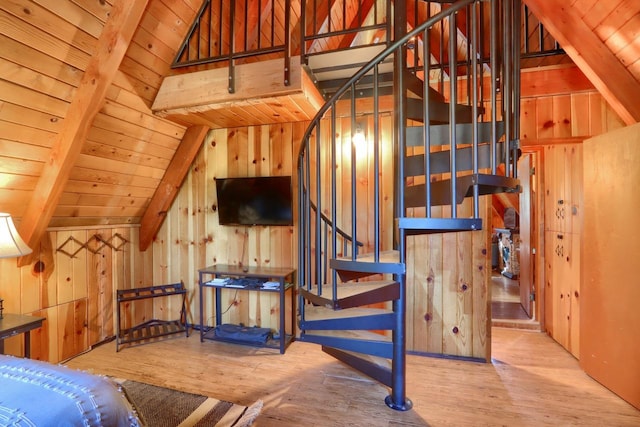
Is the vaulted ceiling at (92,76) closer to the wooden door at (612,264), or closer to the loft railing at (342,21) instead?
the wooden door at (612,264)

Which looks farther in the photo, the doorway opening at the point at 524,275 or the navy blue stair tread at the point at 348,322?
the doorway opening at the point at 524,275

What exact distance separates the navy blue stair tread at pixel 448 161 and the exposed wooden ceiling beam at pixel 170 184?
221cm

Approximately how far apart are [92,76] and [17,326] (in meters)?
1.70

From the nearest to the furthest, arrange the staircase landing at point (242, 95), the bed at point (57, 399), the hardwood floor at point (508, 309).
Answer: the bed at point (57, 399), the staircase landing at point (242, 95), the hardwood floor at point (508, 309)

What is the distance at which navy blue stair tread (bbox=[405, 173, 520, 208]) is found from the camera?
155 cm

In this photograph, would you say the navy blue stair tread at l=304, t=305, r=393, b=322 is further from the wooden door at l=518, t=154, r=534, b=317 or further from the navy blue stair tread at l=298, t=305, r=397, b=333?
the wooden door at l=518, t=154, r=534, b=317

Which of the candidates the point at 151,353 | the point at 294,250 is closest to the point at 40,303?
the point at 151,353

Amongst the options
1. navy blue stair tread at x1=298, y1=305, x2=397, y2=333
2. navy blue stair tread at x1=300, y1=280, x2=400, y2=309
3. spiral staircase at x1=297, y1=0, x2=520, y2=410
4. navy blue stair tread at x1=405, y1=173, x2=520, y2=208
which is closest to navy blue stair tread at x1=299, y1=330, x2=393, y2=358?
spiral staircase at x1=297, y1=0, x2=520, y2=410

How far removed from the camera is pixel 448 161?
175 centimetres

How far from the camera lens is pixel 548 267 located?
324cm

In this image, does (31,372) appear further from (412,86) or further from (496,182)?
(412,86)

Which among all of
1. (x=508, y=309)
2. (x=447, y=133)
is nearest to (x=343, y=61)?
(x=447, y=133)

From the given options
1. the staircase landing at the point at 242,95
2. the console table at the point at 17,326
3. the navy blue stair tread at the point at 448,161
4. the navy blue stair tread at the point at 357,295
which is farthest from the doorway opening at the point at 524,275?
the console table at the point at 17,326

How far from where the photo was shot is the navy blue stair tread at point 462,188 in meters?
1.55
